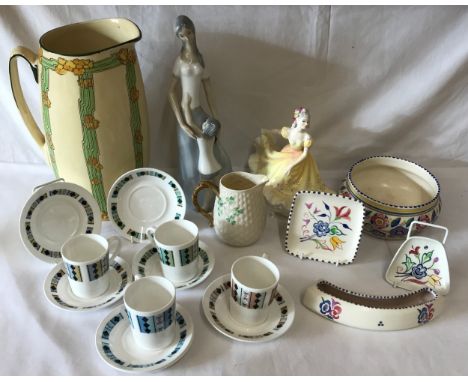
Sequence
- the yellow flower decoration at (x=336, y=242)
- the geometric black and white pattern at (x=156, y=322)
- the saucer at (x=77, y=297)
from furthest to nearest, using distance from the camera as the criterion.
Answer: the yellow flower decoration at (x=336, y=242) → the saucer at (x=77, y=297) → the geometric black and white pattern at (x=156, y=322)

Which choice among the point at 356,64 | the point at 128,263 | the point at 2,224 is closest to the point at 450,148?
the point at 356,64

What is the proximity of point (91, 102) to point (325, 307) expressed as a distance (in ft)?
1.71

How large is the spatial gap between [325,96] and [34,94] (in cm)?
64

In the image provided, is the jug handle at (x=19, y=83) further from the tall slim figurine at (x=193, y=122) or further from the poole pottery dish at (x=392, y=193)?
the poole pottery dish at (x=392, y=193)

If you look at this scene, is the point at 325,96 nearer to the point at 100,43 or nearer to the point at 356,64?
the point at 356,64

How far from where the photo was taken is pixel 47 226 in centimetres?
84

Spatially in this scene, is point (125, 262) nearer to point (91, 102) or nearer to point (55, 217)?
point (55, 217)

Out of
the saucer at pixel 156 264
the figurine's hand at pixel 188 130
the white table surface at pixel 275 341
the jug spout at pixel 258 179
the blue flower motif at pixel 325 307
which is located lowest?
the white table surface at pixel 275 341

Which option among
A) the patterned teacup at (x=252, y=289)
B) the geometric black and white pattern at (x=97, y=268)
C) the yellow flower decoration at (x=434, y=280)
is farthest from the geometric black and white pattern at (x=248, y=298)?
the yellow flower decoration at (x=434, y=280)

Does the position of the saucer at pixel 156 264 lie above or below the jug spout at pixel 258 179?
below

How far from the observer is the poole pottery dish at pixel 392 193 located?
0.89 metres

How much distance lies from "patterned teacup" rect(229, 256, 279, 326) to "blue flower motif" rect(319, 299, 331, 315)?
84mm

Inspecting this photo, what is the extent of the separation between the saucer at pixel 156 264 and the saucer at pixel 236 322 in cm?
4

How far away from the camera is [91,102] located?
31.4 inches
